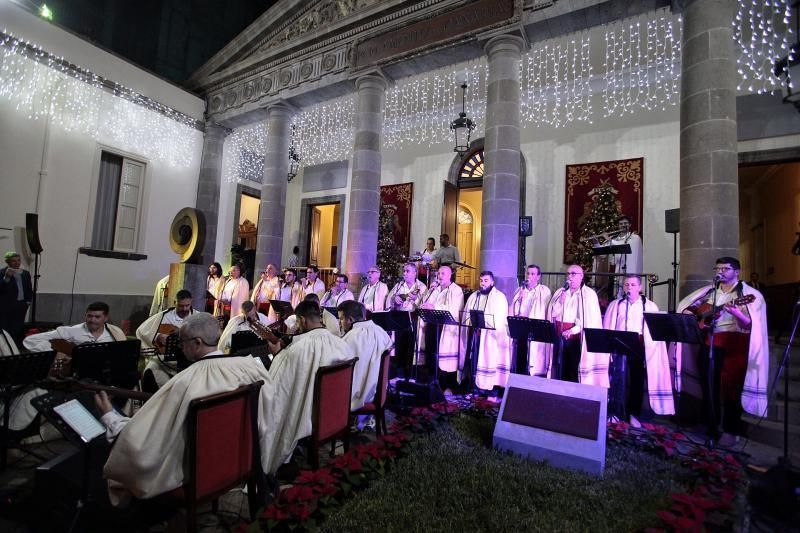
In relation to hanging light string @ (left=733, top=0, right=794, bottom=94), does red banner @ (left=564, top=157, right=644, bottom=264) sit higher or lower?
lower

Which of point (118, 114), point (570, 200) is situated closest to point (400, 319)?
point (570, 200)

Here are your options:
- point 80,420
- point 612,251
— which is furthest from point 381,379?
point 612,251

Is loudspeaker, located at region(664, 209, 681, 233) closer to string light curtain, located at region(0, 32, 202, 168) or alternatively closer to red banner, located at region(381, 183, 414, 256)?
red banner, located at region(381, 183, 414, 256)

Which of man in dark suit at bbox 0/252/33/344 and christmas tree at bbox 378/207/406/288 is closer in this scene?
man in dark suit at bbox 0/252/33/344

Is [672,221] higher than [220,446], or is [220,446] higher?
[672,221]

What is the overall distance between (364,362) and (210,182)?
Answer: 11.3 meters

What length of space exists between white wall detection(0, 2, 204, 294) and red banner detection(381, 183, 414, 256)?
659cm

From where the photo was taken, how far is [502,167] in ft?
26.3

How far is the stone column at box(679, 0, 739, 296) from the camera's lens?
19.4 ft

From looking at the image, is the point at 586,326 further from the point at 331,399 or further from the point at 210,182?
the point at 210,182

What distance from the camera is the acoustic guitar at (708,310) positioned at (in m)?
4.62

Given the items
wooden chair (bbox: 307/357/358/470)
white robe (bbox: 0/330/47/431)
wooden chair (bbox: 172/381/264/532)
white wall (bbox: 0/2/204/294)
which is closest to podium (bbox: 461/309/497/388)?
wooden chair (bbox: 307/357/358/470)

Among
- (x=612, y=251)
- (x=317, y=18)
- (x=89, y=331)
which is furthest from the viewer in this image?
(x=317, y=18)

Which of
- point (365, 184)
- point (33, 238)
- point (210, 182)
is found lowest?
point (33, 238)
